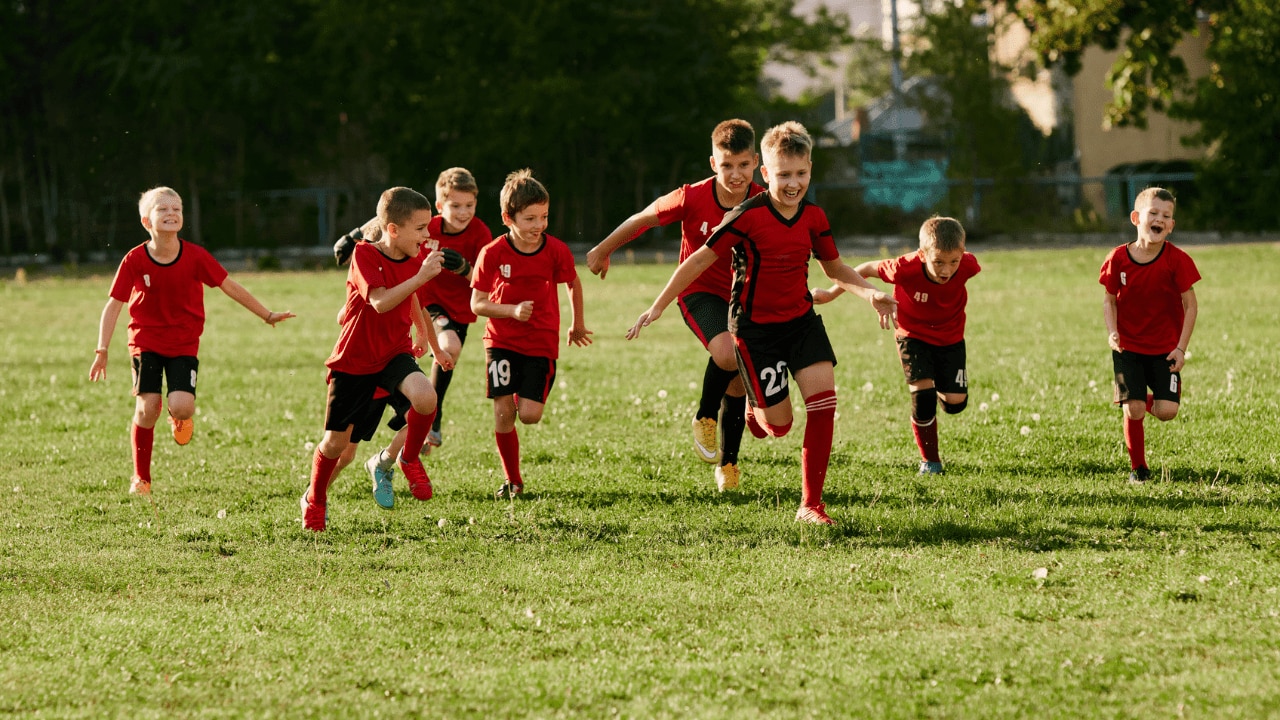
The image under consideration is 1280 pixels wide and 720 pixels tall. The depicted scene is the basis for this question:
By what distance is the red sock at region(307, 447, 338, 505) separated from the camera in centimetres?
696

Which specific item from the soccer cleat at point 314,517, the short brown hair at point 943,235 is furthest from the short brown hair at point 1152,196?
the soccer cleat at point 314,517

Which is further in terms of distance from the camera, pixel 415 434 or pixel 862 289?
pixel 415 434

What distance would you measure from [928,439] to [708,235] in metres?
1.79

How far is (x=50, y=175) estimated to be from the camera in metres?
40.0

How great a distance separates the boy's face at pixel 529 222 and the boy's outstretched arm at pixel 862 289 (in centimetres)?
162

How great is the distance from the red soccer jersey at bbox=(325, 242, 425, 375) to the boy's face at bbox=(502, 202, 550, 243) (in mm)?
797

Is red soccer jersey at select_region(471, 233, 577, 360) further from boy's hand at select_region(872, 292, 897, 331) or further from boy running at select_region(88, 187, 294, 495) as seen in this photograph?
boy's hand at select_region(872, 292, 897, 331)

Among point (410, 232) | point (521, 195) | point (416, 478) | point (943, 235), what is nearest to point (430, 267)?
point (410, 232)

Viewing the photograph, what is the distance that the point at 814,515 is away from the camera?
6754 millimetres

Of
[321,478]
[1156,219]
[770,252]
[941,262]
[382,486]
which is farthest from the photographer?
[941,262]

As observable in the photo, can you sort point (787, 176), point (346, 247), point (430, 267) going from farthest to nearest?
1. point (346, 247)
2. point (787, 176)
3. point (430, 267)

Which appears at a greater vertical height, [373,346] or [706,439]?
[373,346]

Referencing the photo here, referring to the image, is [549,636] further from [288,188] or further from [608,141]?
[288,188]

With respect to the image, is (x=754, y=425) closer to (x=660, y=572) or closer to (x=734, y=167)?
(x=734, y=167)
